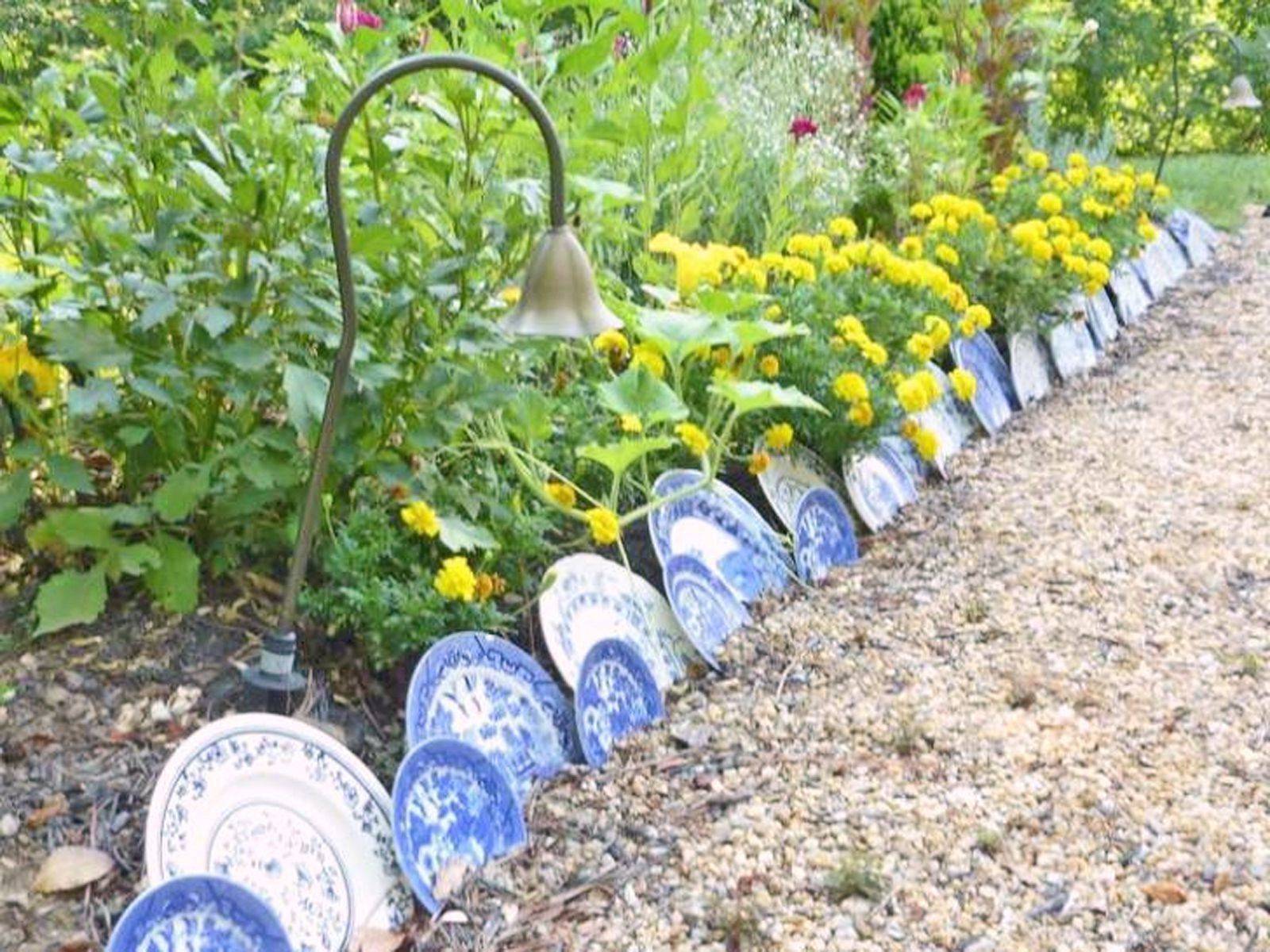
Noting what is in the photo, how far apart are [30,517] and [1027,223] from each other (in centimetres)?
351

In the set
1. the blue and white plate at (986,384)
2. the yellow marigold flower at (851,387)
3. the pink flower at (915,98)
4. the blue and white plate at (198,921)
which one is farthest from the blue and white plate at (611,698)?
the pink flower at (915,98)

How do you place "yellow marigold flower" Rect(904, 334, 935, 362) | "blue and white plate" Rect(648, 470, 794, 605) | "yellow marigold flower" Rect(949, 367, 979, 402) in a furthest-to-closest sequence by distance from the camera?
"yellow marigold flower" Rect(949, 367, 979, 402)
"yellow marigold flower" Rect(904, 334, 935, 362)
"blue and white plate" Rect(648, 470, 794, 605)

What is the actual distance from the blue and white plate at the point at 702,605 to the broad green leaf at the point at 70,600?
1.12 m

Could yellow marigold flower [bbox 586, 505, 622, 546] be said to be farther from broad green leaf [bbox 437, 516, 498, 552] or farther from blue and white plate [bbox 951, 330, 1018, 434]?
blue and white plate [bbox 951, 330, 1018, 434]

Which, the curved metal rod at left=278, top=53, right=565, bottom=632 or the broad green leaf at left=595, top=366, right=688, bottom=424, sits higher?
the curved metal rod at left=278, top=53, right=565, bottom=632

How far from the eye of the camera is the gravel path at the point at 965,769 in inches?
82.5

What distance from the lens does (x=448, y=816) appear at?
214 cm

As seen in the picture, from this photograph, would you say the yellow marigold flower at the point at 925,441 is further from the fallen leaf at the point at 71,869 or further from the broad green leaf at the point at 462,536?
the fallen leaf at the point at 71,869

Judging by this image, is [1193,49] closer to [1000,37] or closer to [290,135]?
[1000,37]

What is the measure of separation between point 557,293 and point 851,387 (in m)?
1.68

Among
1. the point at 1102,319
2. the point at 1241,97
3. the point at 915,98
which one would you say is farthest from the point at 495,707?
the point at 1241,97

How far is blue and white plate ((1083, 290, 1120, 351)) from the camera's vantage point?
227 inches

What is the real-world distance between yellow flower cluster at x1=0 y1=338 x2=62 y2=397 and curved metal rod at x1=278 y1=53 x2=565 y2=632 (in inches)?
21.8

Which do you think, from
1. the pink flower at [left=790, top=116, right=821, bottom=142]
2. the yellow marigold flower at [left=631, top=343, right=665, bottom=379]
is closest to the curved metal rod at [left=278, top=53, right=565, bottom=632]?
the yellow marigold flower at [left=631, top=343, right=665, bottom=379]
